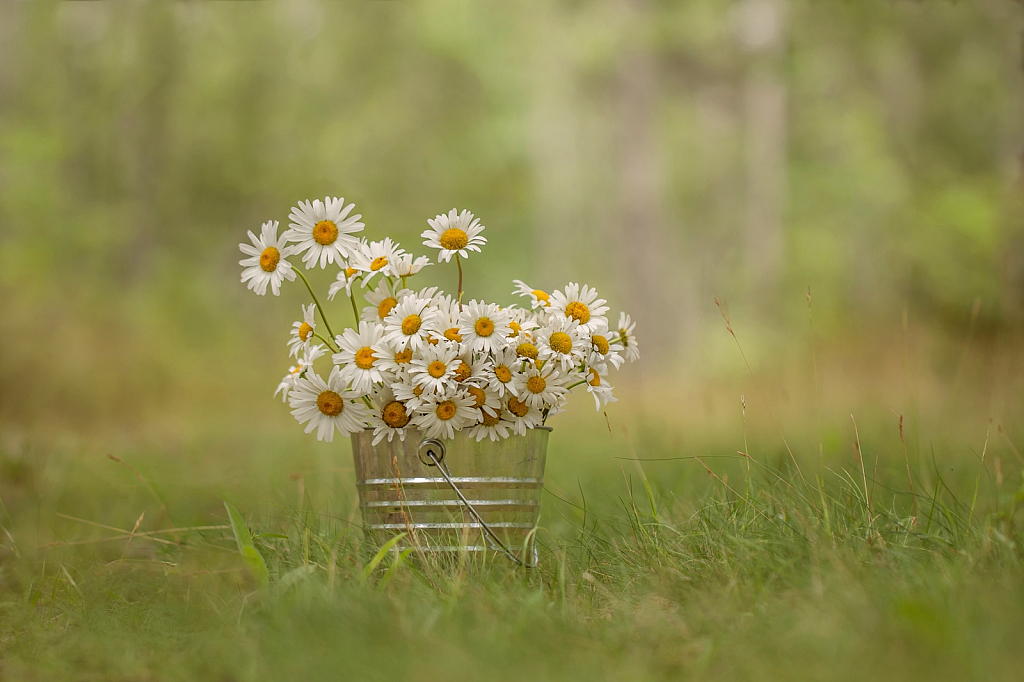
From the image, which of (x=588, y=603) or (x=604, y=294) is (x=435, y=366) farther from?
(x=604, y=294)

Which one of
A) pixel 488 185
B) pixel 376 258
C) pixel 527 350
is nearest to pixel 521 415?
pixel 527 350

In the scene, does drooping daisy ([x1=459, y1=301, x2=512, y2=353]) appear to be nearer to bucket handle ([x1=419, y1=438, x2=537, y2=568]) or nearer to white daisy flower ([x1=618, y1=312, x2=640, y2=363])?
bucket handle ([x1=419, y1=438, x2=537, y2=568])

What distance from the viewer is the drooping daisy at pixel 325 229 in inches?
65.3

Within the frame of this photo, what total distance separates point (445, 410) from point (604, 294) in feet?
56.4

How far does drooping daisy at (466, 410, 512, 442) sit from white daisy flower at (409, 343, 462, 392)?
0.35ft

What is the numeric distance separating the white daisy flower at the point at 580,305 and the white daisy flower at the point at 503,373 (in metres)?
0.16

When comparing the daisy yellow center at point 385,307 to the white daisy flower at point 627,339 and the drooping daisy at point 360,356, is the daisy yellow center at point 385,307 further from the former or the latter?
the white daisy flower at point 627,339

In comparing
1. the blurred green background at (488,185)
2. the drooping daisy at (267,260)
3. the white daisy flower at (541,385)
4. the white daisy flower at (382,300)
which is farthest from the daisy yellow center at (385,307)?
the blurred green background at (488,185)

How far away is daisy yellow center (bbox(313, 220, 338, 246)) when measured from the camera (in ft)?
5.49

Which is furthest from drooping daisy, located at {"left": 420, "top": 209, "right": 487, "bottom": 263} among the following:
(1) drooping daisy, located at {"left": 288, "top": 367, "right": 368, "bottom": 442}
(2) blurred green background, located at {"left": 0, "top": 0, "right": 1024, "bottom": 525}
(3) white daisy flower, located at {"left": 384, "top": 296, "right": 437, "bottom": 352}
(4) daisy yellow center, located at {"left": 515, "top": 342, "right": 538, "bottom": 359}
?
(2) blurred green background, located at {"left": 0, "top": 0, "right": 1024, "bottom": 525}

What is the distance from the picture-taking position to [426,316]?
167cm

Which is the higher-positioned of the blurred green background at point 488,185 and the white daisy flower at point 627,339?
the blurred green background at point 488,185

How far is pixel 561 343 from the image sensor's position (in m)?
1.66

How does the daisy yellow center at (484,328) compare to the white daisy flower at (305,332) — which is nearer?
the daisy yellow center at (484,328)
